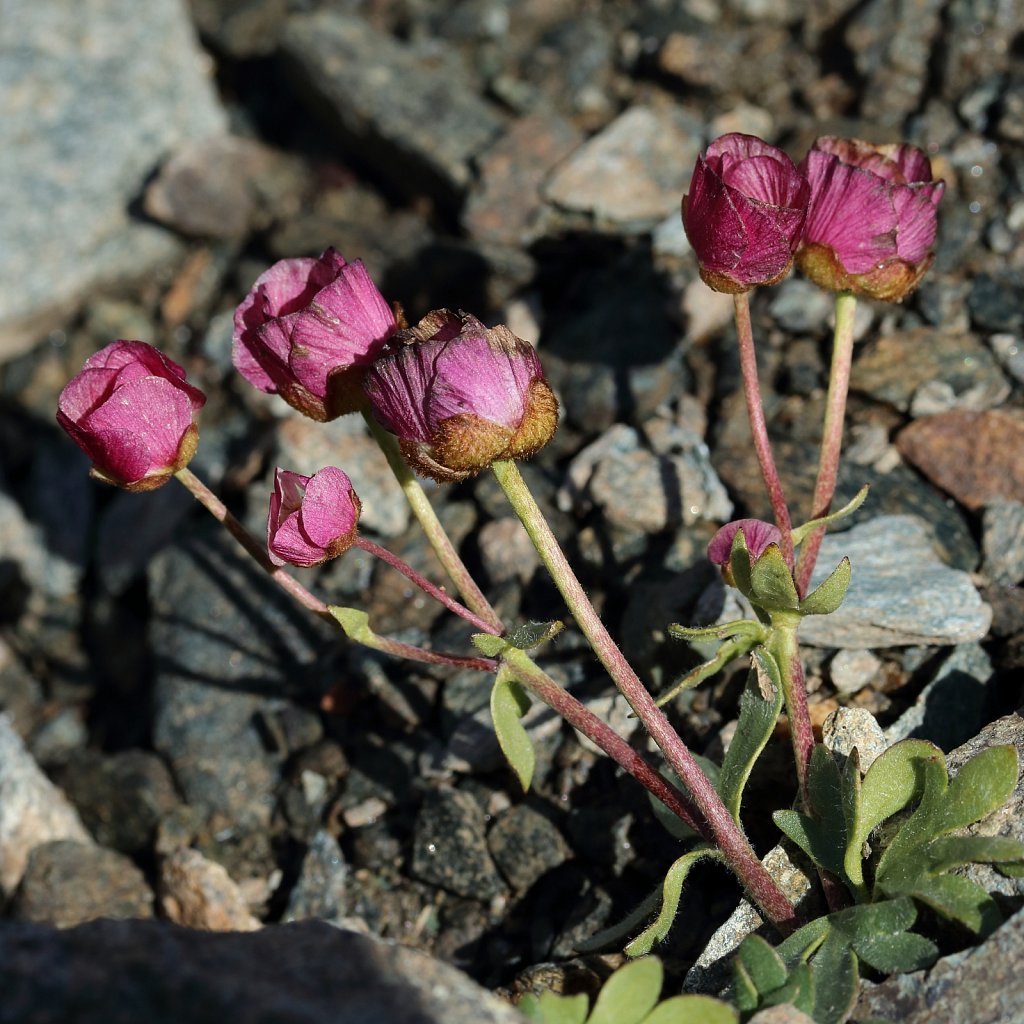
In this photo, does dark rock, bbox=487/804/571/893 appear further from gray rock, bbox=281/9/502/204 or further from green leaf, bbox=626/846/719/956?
gray rock, bbox=281/9/502/204

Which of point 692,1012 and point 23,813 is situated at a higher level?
point 692,1012

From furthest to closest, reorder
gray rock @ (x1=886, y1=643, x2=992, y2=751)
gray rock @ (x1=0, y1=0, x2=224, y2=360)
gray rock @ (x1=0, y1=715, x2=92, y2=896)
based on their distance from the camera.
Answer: gray rock @ (x1=0, y1=0, x2=224, y2=360), gray rock @ (x1=0, y1=715, x2=92, y2=896), gray rock @ (x1=886, y1=643, x2=992, y2=751)

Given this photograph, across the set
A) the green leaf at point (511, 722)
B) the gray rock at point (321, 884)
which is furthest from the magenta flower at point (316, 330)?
the gray rock at point (321, 884)

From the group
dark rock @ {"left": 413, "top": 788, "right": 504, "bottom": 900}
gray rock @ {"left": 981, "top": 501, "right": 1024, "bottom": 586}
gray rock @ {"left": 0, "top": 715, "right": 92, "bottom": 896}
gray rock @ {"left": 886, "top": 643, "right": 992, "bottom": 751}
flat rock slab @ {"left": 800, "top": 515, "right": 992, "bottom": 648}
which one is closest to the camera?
gray rock @ {"left": 886, "top": 643, "right": 992, "bottom": 751}

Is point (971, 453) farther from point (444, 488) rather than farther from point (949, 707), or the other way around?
point (444, 488)

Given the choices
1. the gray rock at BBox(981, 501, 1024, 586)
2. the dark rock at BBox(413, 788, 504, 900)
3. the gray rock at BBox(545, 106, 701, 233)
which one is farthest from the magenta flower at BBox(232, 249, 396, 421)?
the gray rock at BBox(545, 106, 701, 233)

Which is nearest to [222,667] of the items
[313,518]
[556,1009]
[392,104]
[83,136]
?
[313,518]

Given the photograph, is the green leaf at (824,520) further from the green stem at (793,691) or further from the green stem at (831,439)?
the green stem at (793,691)
